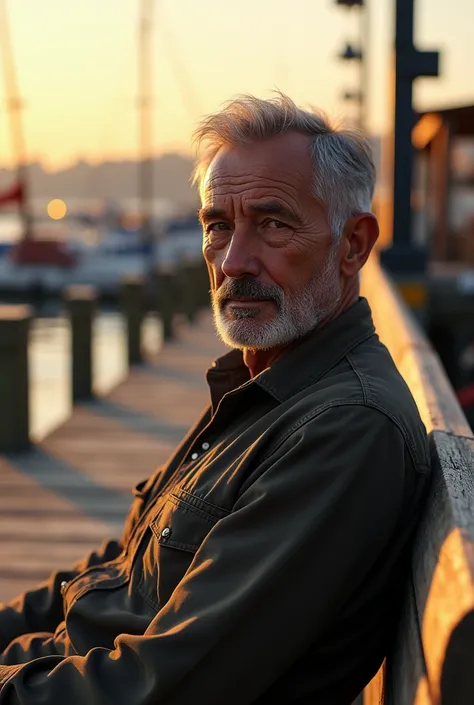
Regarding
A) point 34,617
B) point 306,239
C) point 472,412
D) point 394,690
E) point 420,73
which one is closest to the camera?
point 394,690

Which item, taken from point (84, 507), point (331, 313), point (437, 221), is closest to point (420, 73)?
point (84, 507)

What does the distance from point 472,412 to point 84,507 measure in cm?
303

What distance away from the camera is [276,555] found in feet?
5.56

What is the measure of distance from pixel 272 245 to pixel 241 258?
0.07 meters

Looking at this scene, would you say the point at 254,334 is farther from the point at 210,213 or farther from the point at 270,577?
the point at 270,577

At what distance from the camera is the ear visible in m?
2.29

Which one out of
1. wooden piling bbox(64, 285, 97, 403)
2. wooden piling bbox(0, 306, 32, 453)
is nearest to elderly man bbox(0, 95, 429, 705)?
wooden piling bbox(0, 306, 32, 453)

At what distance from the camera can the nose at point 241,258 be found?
2.24 m

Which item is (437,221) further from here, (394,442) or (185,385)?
→ (394,442)

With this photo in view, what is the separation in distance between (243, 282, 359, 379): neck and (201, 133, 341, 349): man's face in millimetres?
25

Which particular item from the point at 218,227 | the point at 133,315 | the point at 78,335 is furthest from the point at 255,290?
the point at 133,315

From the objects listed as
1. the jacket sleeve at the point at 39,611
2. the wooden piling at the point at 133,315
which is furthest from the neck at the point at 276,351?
the wooden piling at the point at 133,315

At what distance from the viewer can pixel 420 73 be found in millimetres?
9664

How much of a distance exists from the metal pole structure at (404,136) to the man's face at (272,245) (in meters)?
7.80
